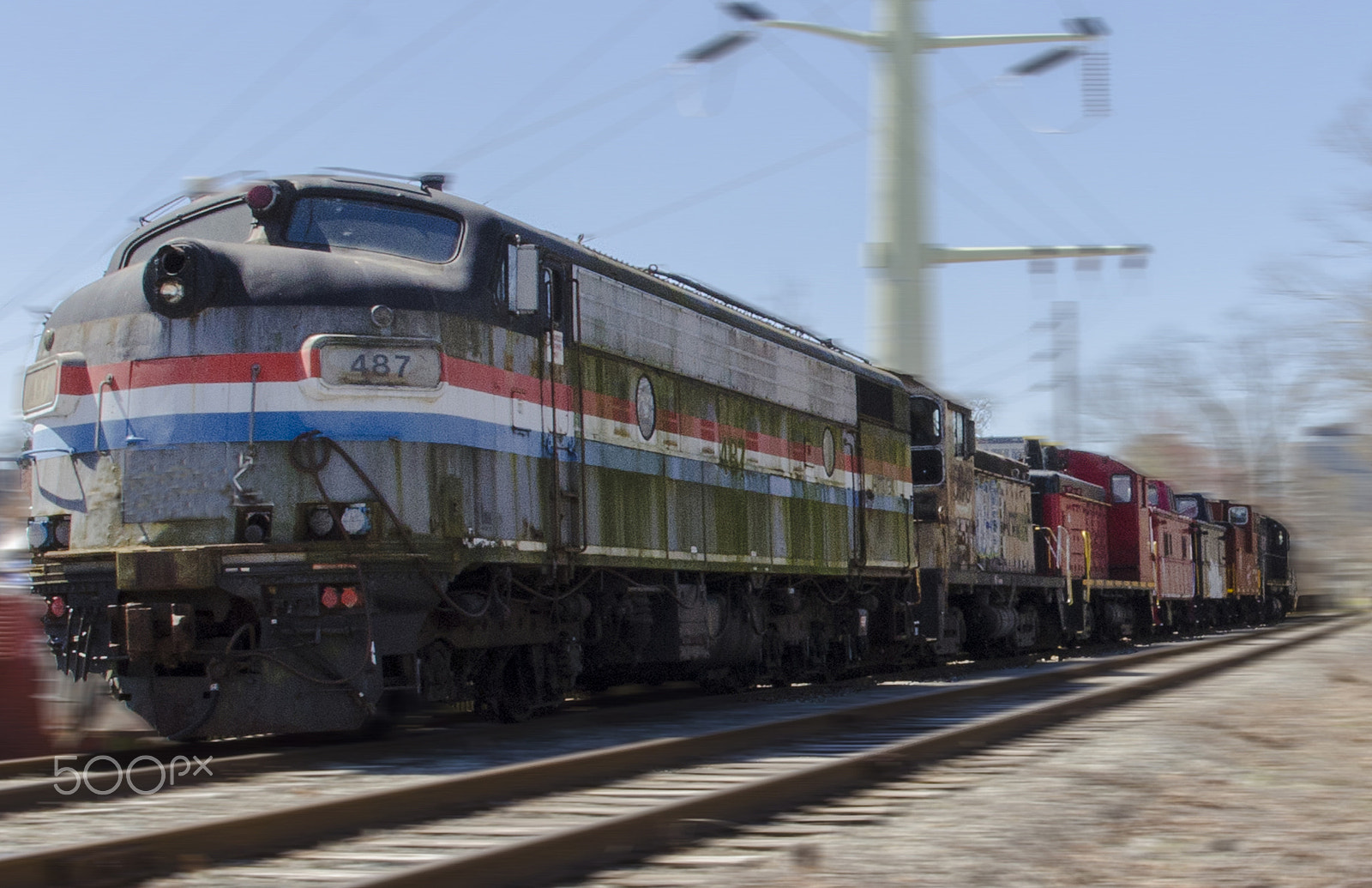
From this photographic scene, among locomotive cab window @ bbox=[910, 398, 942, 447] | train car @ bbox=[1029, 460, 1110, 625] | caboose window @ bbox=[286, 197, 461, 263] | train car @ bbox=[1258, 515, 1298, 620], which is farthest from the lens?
train car @ bbox=[1258, 515, 1298, 620]

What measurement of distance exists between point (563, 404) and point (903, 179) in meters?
16.1

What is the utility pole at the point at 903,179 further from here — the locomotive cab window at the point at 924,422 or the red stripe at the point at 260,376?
the red stripe at the point at 260,376

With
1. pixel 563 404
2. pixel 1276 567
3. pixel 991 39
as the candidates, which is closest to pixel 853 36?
pixel 991 39

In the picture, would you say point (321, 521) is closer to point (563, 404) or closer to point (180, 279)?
point (180, 279)

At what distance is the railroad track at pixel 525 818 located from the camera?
179 inches

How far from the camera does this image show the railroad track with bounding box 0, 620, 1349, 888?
4.55m

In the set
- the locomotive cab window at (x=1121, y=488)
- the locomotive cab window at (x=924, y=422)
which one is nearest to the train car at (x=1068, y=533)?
the locomotive cab window at (x=1121, y=488)

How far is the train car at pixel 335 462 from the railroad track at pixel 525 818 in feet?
5.65

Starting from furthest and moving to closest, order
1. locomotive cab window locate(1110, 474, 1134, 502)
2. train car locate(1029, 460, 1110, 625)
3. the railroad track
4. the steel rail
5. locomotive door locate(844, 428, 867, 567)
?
locomotive cab window locate(1110, 474, 1134, 502)
train car locate(1029, 460, 1110, 625)
locomotive door locate(844, 428, 867, 567)
the railroad track
the steel rail

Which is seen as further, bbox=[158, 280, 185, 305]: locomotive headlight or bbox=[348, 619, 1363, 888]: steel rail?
bbox=[158, 280, 185, 305]: locomotive headlight

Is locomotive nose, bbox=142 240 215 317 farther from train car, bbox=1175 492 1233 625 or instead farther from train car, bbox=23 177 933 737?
train car, bbox=1175 492 1233 625

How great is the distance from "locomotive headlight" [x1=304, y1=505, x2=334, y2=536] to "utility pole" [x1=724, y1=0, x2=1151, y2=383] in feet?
56.1

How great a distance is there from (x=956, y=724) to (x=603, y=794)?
13.1 ft

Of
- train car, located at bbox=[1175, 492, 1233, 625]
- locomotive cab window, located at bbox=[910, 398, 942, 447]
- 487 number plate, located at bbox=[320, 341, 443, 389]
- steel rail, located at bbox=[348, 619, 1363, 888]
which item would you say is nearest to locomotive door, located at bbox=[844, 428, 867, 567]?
locomotive cab window, located at bbox=[910, 398, 942, 447]
